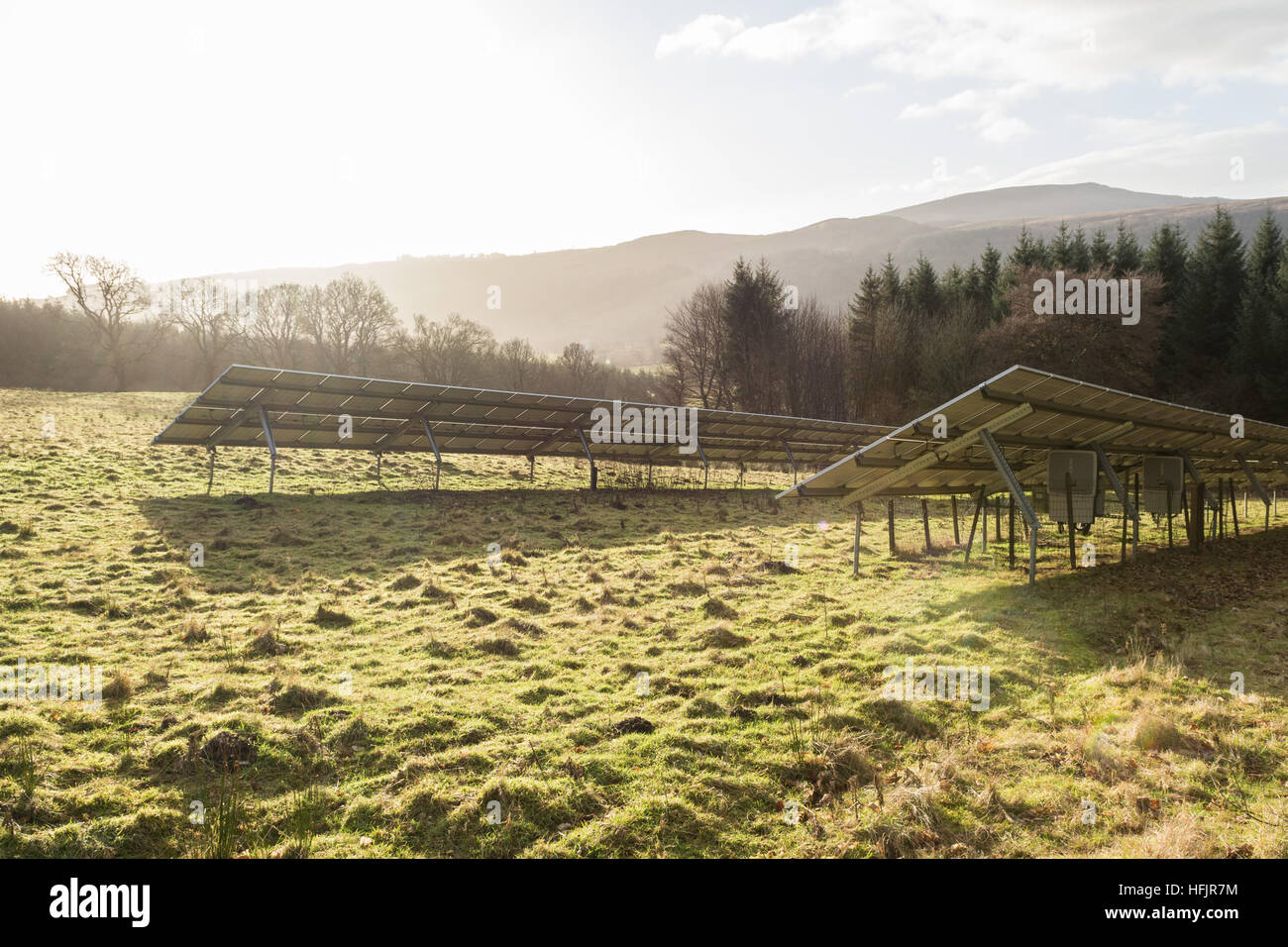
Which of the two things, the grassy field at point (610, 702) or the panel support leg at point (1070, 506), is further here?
the panel support leg at point (1070, 506)

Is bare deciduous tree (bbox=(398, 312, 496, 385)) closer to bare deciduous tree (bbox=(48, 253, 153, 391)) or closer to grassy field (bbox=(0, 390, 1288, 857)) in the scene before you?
bare deciduous tree (bbox=(48, 253, 153, 391))

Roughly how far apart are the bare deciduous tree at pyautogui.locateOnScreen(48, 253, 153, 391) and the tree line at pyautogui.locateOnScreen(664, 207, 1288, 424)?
4275 centimetres

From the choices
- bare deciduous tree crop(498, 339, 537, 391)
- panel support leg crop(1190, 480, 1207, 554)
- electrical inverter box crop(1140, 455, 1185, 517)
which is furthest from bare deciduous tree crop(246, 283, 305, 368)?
panel support leg crop(1190, 480, 1207, 554)

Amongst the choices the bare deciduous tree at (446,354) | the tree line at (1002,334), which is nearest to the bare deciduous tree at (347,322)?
the bare deciduous tree at (446,354)

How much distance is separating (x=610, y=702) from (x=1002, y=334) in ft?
155

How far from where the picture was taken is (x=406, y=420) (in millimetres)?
23828

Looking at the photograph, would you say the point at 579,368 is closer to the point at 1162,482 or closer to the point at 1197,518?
the point at 1162,482

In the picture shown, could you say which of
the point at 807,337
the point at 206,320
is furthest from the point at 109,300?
the point at 807,337

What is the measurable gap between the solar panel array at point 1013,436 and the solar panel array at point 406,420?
1282 cm

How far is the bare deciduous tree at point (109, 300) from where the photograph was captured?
168 ft

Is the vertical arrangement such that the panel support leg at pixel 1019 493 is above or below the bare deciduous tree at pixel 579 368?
below

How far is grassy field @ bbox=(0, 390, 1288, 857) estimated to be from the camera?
5062mm

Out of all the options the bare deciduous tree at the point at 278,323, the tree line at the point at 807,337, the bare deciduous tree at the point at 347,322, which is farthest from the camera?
→ the bare deciduous tree at the point at 347,322

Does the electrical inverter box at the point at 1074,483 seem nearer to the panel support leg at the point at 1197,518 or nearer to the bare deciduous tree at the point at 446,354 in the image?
the panel support leg at the point at 1197,518
